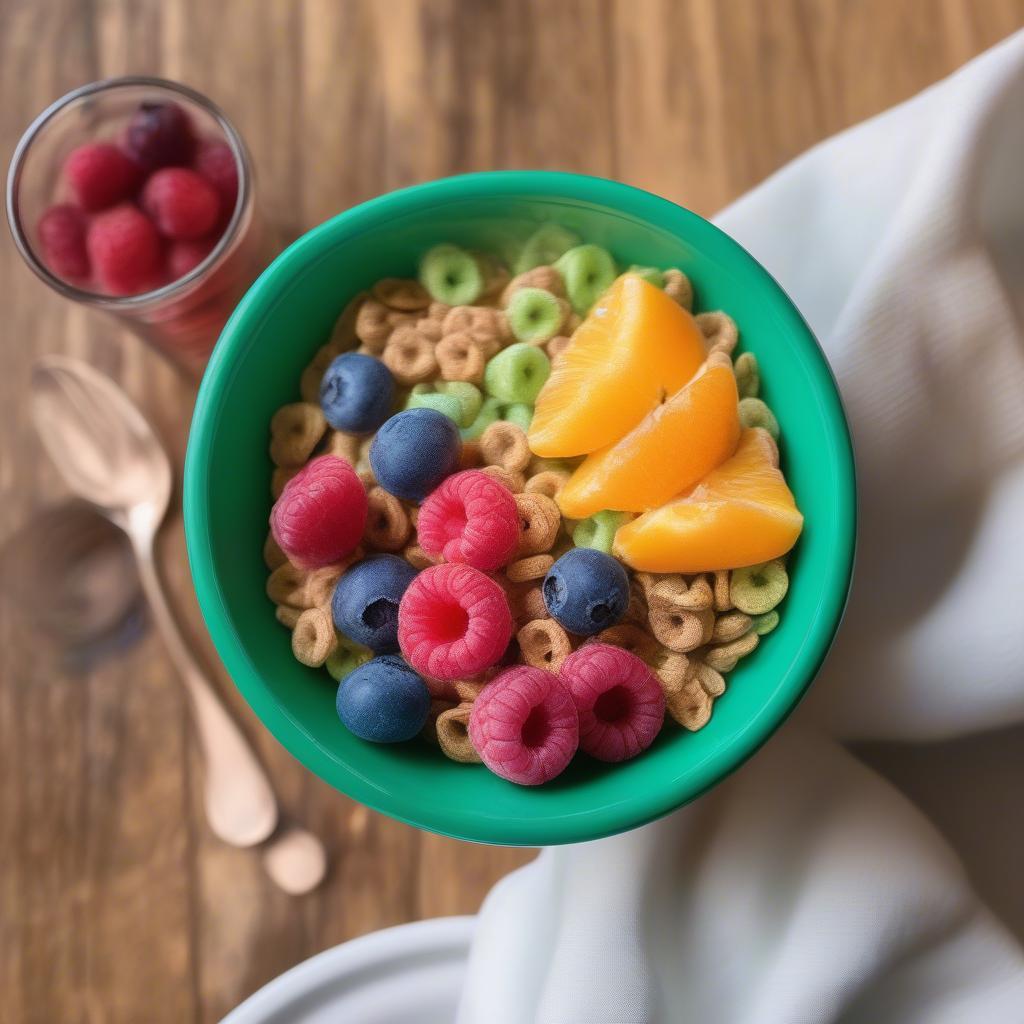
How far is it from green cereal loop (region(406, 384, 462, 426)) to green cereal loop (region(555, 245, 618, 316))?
0.10m

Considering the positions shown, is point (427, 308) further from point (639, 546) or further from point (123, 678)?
point (123, 678)

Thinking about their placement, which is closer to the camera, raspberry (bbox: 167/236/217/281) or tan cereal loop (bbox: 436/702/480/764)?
tan cereal loop (bbox: 436/702/480/764)

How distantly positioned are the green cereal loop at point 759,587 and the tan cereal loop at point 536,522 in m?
0.10

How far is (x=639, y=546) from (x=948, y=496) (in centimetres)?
27

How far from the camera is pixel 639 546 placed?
546mm

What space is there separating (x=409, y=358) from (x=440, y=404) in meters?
0.04

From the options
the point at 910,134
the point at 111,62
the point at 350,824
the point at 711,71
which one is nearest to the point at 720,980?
the point at 350,824

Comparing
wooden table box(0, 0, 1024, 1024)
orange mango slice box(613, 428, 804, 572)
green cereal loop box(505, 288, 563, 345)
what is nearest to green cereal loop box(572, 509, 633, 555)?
orange mango slice box(613, 428, 804, 572)

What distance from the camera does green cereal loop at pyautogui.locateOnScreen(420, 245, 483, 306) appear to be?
2.09ft

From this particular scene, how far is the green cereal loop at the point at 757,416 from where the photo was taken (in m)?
0.60

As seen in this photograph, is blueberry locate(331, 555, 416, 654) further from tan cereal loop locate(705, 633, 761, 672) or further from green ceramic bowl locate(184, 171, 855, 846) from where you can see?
tan cereal loop locate(705, 633, 761, 672)

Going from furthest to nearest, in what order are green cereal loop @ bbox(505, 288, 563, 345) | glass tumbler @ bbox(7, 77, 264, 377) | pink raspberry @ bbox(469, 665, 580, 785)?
glass tumbler @ bbox(7, 77, 264, 377), green cereal loop @ bbox(505, 288, 563, 345), pink raspberry @ bbox(469, 665, 580, 785)

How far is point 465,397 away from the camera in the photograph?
61 cm

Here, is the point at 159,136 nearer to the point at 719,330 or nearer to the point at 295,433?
the point at 295,433
